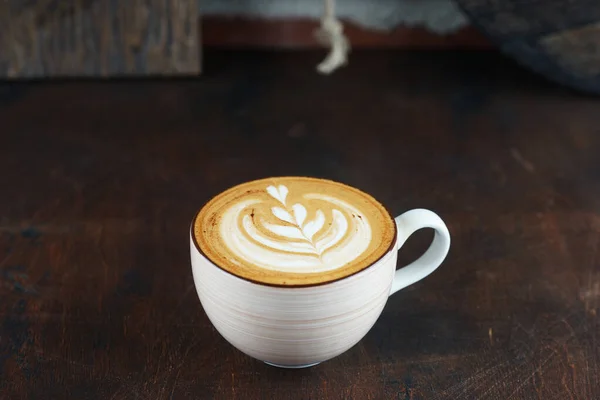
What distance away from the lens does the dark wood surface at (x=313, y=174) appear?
65 cm

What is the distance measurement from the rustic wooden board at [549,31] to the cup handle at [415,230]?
577 mm

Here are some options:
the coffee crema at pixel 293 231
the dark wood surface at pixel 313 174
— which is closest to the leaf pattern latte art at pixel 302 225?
the coffee crema at pixel 293 231

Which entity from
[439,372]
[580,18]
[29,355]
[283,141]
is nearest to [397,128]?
[283,141]

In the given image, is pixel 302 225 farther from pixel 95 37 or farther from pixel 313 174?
pixel 95 37

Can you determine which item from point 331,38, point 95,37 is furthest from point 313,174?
point 95,37

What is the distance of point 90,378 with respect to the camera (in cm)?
64

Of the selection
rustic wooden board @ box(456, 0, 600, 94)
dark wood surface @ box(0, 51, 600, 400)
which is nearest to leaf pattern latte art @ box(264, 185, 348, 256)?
dark wood surface @ box(0, 51, 600, 400)

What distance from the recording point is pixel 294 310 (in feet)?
1.80

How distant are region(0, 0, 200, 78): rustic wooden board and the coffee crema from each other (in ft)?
2.05

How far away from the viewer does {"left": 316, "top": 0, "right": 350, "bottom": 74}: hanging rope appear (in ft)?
3.99

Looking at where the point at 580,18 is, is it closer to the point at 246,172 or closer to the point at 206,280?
the point at 246,172

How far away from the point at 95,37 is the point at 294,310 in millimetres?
809

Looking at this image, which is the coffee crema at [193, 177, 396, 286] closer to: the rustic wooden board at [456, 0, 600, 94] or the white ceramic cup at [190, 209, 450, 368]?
the white ceramic cup at [190, 209, 450, 368]

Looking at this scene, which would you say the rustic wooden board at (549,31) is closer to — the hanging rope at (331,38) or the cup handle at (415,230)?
the hanging rope at (331,38)
